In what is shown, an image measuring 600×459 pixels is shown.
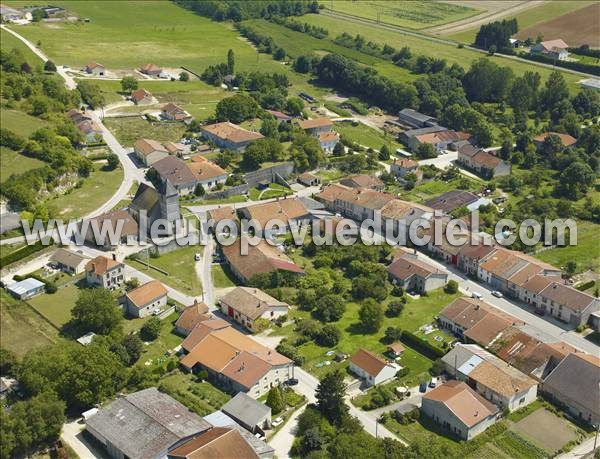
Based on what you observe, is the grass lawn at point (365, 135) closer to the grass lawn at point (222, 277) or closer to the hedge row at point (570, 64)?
the grass lawn at point (222, 277)

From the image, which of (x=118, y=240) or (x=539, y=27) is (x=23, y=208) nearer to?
(x=118, y=240)

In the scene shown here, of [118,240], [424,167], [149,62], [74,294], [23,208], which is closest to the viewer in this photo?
[74,294]

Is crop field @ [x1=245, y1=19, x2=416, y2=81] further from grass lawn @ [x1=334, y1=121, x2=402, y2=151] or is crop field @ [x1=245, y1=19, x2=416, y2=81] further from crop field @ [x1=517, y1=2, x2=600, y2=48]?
crop field @ [x1=517, y1=2, x2=600, y2=48]

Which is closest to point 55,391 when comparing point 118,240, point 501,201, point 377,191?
point 118,240

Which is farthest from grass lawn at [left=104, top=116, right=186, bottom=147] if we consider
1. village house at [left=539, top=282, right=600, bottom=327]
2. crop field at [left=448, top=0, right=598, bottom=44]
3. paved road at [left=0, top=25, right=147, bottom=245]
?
crop field at [left=448, top=0, right=598, bottom=44]

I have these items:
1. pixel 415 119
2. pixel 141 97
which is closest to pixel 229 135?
pixel 141 97

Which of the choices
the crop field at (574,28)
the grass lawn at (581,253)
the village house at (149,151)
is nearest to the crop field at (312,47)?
the crop field at (574,28)
